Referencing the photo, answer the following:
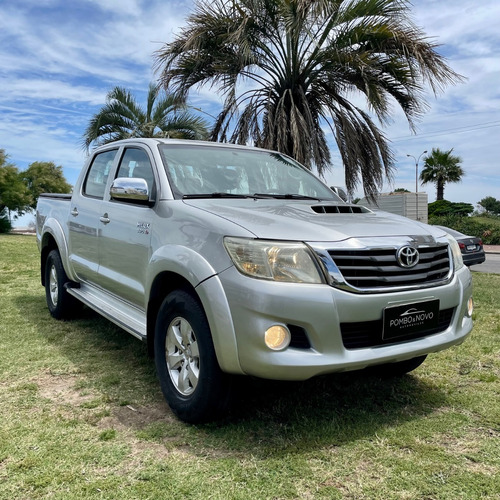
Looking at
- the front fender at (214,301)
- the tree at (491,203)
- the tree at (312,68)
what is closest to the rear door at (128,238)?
the front fender at (214,301)

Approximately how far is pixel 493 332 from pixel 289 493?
3.55 metres

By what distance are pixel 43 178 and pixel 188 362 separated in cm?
4307

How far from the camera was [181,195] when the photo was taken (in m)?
3.23

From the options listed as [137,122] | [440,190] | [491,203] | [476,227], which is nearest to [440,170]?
[440,190]

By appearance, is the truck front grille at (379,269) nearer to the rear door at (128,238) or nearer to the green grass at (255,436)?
the green grass at (255,436)

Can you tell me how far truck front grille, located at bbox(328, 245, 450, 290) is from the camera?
250cm

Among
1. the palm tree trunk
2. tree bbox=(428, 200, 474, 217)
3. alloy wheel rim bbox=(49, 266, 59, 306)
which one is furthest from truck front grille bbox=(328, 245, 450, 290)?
the palm tree trunk

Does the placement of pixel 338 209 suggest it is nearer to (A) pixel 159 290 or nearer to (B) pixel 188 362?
(A) pixel 159 290

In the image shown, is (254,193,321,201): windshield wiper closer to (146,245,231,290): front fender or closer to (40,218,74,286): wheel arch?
(146,245,231,290): front fender

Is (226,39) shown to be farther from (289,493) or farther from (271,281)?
(289,493)

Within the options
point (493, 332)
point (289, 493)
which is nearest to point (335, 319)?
point (289, 493)

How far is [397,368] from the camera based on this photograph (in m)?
3.58

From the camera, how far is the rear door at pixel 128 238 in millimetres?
3314

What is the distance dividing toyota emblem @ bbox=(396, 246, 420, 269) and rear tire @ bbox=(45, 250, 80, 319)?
11.6 ft
